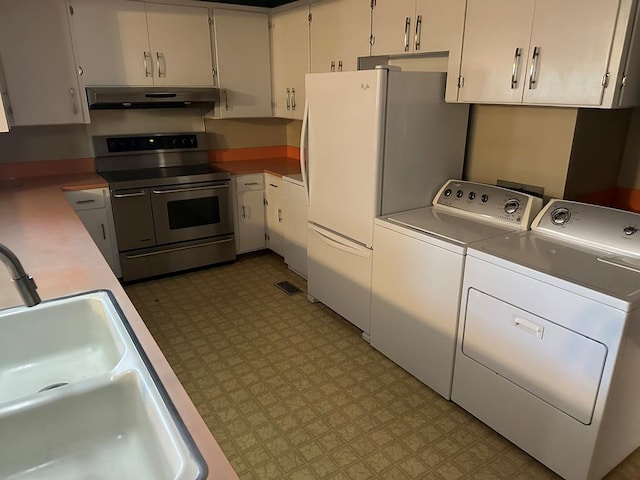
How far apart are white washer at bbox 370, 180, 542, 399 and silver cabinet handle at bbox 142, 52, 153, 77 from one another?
94.9 inches

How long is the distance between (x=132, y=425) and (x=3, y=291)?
33.9 inches

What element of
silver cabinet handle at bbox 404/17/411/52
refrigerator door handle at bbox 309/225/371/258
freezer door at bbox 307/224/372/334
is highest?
silver cabinet handle at bbox 404/17/411/52

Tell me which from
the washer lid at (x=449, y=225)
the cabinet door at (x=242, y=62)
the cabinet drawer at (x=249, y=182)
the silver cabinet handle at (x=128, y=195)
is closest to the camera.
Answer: the washer lid at (x=449, y=225)

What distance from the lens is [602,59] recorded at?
75.6 inches

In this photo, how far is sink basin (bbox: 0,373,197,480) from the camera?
1.03m

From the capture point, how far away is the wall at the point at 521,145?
2.44 meters

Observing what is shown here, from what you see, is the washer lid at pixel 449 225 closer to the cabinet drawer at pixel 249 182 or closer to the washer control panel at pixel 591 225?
the washer control panel at pixel 591 225

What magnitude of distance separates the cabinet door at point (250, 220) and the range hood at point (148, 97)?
0.90m

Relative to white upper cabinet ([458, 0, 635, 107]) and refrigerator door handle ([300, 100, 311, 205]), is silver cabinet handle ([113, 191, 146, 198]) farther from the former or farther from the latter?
white upper cabinet ([458, 0, 635, 107])

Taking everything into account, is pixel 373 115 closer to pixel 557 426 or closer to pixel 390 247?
pixel 390 247

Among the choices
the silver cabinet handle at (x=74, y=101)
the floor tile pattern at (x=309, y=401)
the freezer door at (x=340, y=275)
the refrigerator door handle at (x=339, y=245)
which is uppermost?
the silver cabinet handle at (x=74, y=101)

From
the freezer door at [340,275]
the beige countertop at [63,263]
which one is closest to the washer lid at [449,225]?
the freezer door at [340,275]

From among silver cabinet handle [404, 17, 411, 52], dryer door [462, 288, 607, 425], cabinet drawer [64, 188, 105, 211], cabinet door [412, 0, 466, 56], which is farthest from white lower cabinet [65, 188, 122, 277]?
dryer door [462, 288, 607, 425]

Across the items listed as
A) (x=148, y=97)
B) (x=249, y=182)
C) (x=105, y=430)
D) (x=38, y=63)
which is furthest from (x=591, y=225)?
(x=38, y=63)
